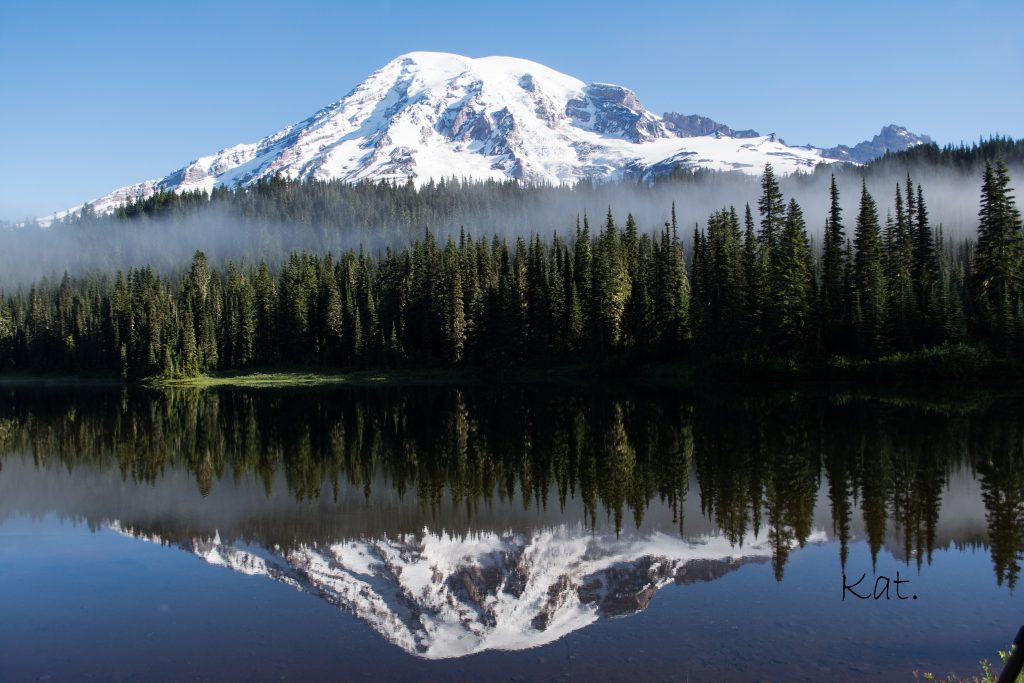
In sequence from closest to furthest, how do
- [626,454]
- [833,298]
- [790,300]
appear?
[626,454]
[790,300]
[833,298]

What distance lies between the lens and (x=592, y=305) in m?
107

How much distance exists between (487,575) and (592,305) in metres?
87.9

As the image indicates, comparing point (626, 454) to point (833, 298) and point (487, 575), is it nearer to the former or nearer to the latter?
point (487, 575)

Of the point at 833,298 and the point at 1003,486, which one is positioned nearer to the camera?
the point at 1003,486

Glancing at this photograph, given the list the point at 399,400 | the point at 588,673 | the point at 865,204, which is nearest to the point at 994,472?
Answer: the point at 588,673

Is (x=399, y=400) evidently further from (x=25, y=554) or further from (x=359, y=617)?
(x=359, y=617)

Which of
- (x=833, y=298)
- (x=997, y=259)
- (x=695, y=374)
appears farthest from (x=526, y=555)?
(x=997, y=259)

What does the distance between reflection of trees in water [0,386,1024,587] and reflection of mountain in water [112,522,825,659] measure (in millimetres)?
2119

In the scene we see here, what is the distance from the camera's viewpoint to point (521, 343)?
114 meters

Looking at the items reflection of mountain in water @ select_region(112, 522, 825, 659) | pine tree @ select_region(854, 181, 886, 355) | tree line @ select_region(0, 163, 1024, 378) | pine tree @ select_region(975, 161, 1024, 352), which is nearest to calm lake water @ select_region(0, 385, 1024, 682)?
reflection of mountain in water @ select_region(112, 522, 825, 659)

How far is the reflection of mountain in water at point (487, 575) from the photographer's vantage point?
16781 mm

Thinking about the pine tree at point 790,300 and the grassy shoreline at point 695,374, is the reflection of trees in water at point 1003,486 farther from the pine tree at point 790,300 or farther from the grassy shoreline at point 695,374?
the pine tree at point 790,300

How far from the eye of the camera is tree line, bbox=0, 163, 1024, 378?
86062 millimetres

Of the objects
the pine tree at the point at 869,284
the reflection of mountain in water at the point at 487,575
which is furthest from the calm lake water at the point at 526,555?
the pine tree at the point at 869,284
